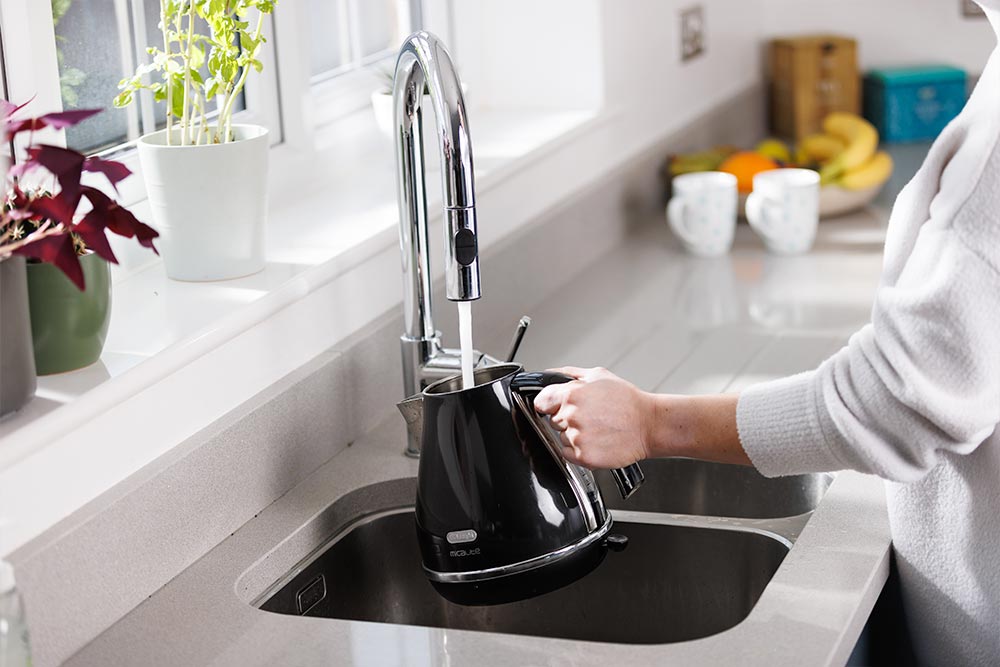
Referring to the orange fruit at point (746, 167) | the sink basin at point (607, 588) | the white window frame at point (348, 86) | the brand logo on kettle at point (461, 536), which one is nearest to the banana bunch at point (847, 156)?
the orange fruit at point (746, 167)

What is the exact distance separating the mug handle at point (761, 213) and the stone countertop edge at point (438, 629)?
0.91 metres

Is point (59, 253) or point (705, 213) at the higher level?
point (59, 253)

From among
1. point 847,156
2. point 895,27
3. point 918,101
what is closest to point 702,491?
point 847,156

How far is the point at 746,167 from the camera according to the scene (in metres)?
2.27

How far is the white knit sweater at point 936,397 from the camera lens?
0.94 metres

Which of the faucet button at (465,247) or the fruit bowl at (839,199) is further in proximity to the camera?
the fruit bowl at (839,199)

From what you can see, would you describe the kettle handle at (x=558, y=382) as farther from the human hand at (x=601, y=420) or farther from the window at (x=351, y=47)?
the window at (x=351, y=47)

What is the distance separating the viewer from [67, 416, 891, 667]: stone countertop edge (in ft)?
3.23

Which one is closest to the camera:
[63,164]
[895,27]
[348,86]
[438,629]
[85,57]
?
[63,164]

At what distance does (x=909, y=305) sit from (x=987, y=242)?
7cm

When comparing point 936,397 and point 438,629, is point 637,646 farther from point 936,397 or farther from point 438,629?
point 936,397

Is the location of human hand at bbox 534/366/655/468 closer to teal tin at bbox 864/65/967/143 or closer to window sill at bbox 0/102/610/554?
window sill at bbox 0/102/610/554

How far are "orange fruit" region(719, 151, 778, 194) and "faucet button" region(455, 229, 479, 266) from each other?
115cm

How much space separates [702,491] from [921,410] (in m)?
0.56
